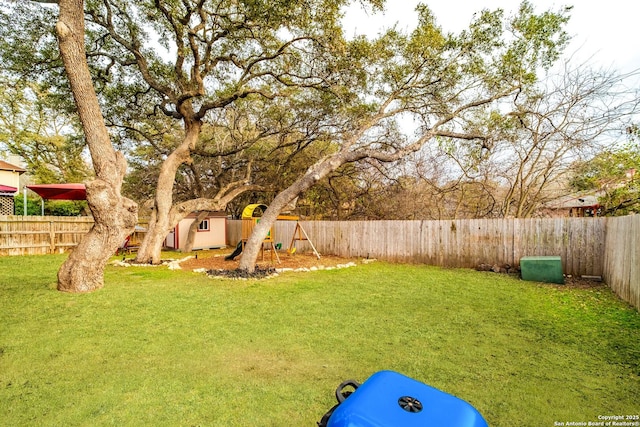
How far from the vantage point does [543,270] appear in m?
6.81

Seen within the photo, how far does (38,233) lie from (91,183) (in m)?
8.28

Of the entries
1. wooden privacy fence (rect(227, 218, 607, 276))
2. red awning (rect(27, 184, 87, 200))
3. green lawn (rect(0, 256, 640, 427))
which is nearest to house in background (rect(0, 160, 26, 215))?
red awning (rect(27, 184, 87, 200))

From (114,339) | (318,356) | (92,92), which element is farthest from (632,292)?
(92,92)

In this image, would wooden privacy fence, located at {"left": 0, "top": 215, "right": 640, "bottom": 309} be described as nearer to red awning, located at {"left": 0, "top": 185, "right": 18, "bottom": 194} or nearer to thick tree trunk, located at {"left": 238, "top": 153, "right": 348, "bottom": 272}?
thick tree trunk, located at {"left": 238, "top": 153, "right": 348, "bottom": 272}

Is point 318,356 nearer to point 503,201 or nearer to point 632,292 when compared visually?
point 632,292

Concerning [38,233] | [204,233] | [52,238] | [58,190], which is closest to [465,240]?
[204,233]

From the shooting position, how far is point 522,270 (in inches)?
277

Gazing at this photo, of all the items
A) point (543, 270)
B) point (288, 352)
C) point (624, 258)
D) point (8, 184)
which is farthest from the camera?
point (8, 184)

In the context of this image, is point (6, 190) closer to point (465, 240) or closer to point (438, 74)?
point (438, 74)

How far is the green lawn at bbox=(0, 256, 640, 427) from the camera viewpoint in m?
2.16

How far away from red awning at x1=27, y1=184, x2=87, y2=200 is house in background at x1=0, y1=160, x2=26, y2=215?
15.1 ft

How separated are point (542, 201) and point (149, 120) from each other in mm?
14251

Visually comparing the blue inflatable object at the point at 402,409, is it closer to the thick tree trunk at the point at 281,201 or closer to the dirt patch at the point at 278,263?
the thick tree trunk at the point at 281,201

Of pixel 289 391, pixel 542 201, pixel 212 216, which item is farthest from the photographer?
pixel 212 216
